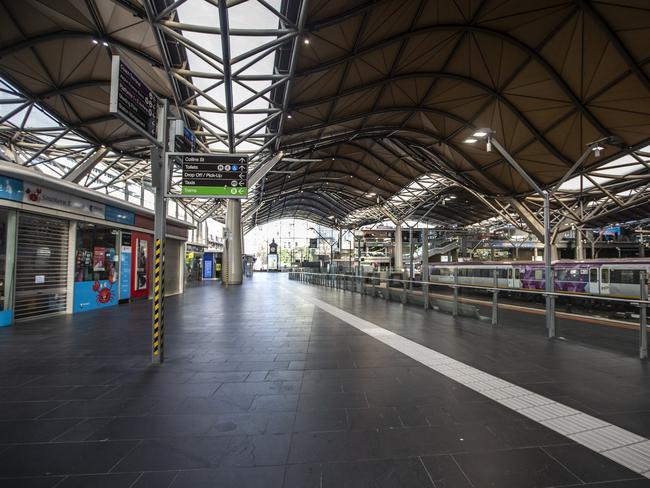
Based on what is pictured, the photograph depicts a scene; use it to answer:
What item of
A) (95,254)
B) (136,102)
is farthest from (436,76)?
(95,254)

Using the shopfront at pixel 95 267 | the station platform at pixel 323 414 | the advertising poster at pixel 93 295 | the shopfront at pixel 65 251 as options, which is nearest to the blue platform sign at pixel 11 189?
the shopfront at pixel 65 251

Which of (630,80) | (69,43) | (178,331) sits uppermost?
(69,43)

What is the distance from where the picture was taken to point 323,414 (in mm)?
3453

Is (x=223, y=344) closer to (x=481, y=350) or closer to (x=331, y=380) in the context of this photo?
(x=331, y=380)

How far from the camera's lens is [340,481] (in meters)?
2.37

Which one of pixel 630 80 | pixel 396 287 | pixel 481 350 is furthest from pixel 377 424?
pixel 630 80

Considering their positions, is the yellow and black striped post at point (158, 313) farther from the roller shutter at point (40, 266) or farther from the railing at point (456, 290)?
the railing at point (456, 290)

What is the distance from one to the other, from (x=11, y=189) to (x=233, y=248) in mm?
22434

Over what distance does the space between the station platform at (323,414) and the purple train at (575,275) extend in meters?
6.77

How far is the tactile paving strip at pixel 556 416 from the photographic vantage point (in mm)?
2723

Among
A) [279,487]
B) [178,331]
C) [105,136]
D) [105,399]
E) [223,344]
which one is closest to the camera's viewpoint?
[279,487]

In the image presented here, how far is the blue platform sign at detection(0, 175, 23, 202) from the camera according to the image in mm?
7996

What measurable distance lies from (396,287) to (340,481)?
12.4 m

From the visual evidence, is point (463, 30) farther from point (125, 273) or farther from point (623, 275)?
point (125, 273)
